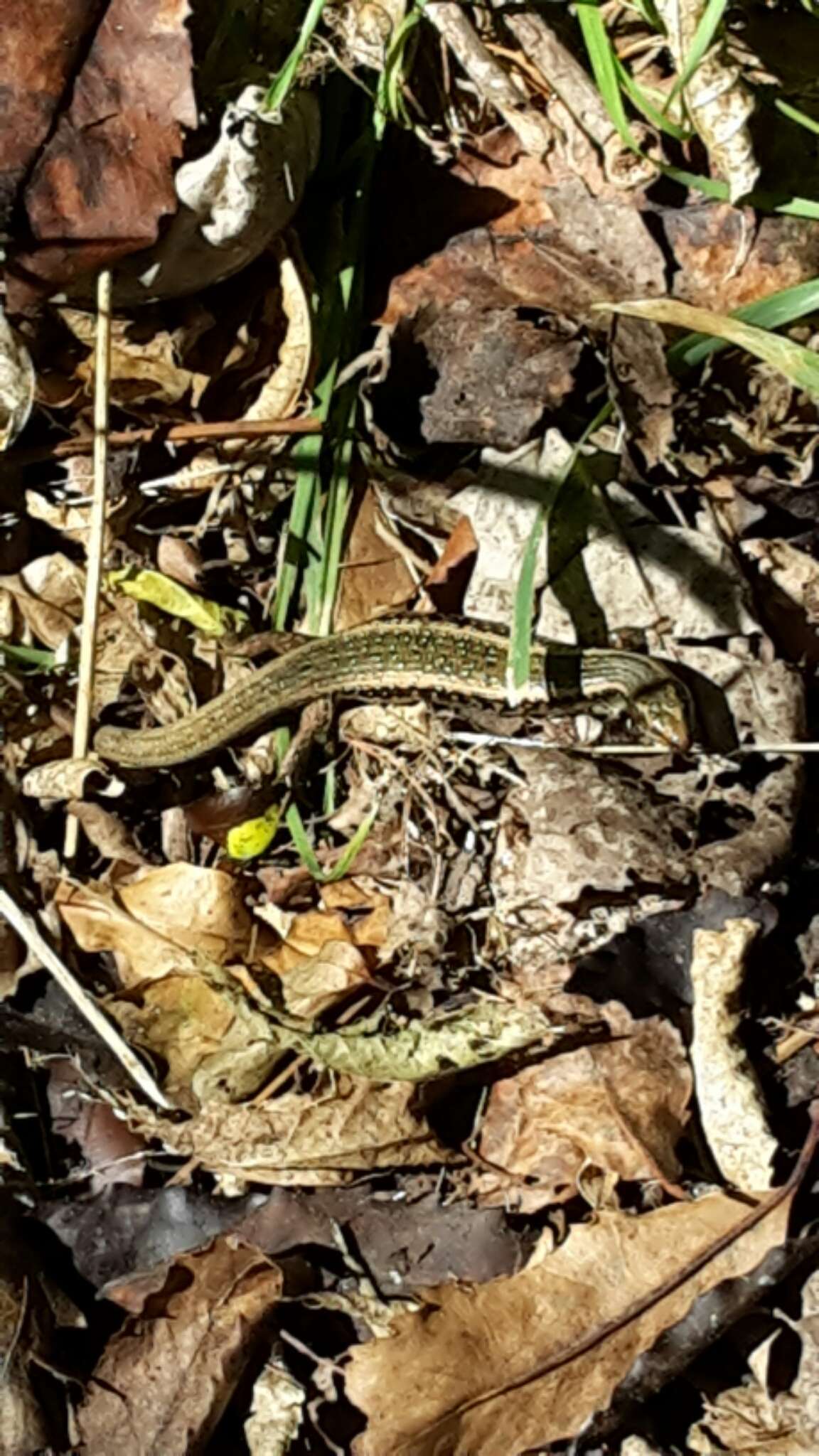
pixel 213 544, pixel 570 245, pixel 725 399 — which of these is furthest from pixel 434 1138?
pixel 570 245

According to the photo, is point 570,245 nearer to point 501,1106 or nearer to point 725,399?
point 725,399

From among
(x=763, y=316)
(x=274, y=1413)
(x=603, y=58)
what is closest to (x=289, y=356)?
(x=603, y=58)

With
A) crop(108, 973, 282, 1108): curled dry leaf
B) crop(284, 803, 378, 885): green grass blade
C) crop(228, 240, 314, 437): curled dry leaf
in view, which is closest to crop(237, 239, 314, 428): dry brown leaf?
crop(228, 240, 314, 437): curled dry leaf

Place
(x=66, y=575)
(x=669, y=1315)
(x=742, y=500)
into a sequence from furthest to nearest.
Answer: (x=66, y=575) < (x=742, y=500) < (x=669, y=1315)

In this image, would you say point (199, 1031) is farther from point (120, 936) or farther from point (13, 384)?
point (13, 384)

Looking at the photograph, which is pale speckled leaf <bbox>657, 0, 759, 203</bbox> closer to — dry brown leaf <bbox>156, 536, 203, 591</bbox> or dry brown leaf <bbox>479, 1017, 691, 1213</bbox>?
dry brown leaf <bbox>156, 536, 203, 591</bbox>
